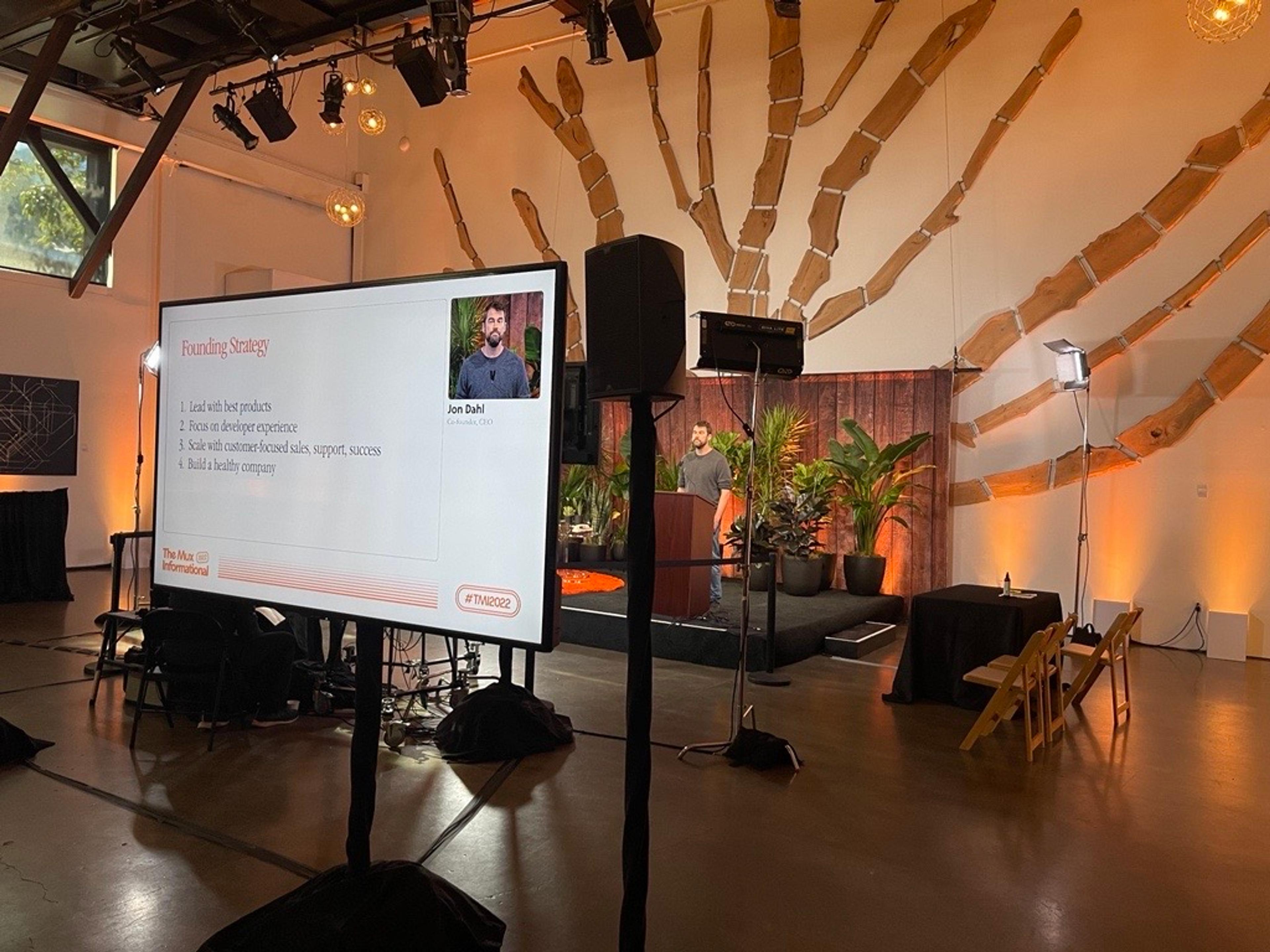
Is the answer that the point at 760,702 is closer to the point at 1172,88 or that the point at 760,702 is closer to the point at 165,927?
the point at 165,927

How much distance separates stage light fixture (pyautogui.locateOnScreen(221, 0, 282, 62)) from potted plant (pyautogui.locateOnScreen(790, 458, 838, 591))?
20.3ft

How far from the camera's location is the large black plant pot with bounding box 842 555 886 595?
30.0ft

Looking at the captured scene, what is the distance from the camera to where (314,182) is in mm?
13391

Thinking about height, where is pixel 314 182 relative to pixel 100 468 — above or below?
above

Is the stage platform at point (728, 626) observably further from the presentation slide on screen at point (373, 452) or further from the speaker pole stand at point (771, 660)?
the presentation slide on screen at point (373, 452)

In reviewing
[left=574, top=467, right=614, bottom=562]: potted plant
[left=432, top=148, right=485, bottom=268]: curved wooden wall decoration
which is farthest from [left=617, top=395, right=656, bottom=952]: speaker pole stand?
[left=432, top=148, right=485, bottom=268]: curved wooden wall decoration

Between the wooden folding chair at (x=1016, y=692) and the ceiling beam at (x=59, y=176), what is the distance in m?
10.3

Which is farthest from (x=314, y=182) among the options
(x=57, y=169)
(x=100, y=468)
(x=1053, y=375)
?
(x=1053, y=375)

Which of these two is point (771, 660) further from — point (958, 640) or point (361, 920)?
point (361, 920)

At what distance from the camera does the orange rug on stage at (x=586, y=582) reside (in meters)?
8.73

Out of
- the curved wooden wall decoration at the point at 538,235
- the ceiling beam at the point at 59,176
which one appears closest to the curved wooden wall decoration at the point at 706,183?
the curved wooden wall decoration at the point at 538,235

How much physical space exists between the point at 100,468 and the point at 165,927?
969cm

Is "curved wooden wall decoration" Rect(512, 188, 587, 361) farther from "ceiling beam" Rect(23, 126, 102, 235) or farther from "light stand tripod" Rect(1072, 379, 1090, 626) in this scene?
"light stand tripod" Rect(1072, 379, 1090, 626)

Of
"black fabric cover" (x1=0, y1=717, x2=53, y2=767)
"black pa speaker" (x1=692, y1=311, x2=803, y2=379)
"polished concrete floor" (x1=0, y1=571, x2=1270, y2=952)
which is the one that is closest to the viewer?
"polished concrete floor" (x1=0, y1=571, x2=1270, y2=952)
